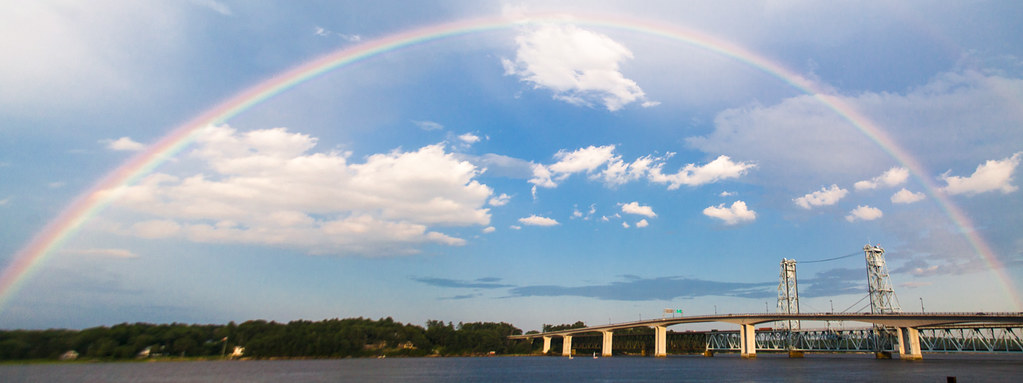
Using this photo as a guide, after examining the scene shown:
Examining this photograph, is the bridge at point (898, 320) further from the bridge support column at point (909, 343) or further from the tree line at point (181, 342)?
→ the tree line at point (181, 342)

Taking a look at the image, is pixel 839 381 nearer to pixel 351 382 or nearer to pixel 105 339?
pixel 351 382

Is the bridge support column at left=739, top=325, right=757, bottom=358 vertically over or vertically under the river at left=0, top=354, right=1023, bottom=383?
over

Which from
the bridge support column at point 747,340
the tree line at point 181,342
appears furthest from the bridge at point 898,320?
the tree line at point 181,342

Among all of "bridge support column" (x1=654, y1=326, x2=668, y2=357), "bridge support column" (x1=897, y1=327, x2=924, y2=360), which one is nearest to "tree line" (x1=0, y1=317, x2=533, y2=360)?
"bridge support column" (x1=654, y1=326, x2=668, y2=357)

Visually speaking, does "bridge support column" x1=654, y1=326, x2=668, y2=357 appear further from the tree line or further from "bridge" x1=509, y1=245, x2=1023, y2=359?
the tree line

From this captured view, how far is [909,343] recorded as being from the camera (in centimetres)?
13175

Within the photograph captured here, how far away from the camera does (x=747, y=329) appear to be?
6417 inches

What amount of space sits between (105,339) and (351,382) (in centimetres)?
12336

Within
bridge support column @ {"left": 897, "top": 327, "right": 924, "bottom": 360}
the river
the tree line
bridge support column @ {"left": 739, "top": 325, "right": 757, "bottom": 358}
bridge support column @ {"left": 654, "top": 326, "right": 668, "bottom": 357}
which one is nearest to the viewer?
the river

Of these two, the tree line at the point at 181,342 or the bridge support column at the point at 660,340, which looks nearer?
the tree line at the point at 181,342

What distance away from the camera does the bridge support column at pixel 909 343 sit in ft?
422

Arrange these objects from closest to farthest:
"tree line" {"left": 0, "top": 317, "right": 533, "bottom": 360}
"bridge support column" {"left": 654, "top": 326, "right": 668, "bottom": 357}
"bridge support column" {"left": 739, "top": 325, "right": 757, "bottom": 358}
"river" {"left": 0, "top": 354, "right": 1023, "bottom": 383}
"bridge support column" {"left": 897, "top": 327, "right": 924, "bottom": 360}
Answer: "river" {"left": 0, "top": 354, "right": 1023, "bottom": 383}, "bridge support column" {"left": 897, "top": 327, "right": 924, "bottom": 360}, "tree line" {"left": 0, "top": 317, "right": 533, "bottom": 360}, "bridge support column" {"left": 739, "top": 325, "right": 757, "bottom": 358}, "bridge support column" {"left": 654, "top": 326, "right": 668, "bottom": 357}

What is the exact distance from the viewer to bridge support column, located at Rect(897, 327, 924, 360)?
12862cm

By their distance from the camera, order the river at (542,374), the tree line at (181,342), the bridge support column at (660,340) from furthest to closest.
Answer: the bridge support column at (660,340) < the tree line at (181,342) < the river at (542,374)
